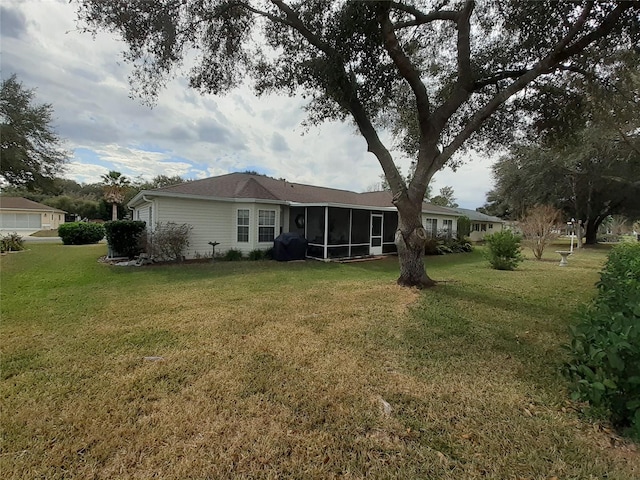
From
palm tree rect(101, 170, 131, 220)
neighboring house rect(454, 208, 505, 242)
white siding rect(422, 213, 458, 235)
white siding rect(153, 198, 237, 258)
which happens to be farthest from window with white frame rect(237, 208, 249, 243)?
palm tree rect(101, 170, 131, 220)

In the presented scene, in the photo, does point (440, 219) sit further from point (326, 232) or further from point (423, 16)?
point (423, 16)

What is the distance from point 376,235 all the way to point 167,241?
32.4ft

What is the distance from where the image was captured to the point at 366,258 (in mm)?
14961

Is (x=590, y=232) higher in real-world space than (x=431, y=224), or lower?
lower

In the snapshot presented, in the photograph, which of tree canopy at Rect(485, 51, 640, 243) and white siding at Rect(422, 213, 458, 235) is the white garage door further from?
tree canopy at Rect(485, 51, 640, 243)

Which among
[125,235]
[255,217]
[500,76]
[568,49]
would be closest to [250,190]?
[255,217]

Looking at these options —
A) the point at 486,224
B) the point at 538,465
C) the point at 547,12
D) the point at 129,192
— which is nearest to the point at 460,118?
the point at 547,12

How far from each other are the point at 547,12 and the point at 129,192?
1513 inches

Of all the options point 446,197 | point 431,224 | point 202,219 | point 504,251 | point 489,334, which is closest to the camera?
point 489,334

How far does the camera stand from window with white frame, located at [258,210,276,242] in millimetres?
13625

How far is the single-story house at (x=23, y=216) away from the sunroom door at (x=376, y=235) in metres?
33.3

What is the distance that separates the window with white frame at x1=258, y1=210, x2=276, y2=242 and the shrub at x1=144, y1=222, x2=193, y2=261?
311 centimetres

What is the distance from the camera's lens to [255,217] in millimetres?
13398

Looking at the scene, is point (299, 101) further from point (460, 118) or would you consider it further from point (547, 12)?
point (547, 12)
